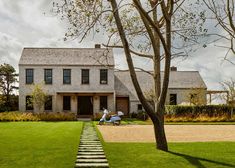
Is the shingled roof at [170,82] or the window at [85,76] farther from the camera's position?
the shingled roof at [170,82]

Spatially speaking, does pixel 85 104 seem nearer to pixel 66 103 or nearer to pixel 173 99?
pixel 66 103

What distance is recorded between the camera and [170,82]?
49.8m

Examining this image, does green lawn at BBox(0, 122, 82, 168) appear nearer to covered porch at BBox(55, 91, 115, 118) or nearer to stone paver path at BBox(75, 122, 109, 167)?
stone paver path at BBox(75, 122, 109, 167)

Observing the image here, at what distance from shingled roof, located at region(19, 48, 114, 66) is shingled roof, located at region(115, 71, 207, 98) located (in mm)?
4713

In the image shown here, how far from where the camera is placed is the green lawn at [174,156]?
12.1 metres

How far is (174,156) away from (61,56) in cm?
3191

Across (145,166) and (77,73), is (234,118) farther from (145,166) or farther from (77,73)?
(145,166)

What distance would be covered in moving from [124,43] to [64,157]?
3966mm

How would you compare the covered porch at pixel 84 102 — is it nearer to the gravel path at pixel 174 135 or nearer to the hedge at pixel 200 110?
the hedge at pixel 200 110

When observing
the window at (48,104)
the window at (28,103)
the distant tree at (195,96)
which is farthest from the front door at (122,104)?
the window at (28,103)

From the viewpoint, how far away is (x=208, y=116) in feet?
125

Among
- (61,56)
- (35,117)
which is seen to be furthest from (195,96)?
(35,117)

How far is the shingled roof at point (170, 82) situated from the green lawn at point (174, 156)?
3072cm

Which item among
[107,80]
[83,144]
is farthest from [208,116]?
[83,144]
